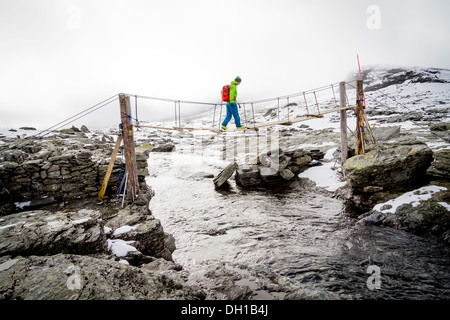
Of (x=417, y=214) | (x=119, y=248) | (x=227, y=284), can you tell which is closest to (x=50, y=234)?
(x=119, y=248)

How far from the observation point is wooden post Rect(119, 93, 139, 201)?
921 cm

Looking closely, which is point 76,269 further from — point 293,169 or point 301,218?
point 293,169

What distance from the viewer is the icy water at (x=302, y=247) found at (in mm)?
→ 5074

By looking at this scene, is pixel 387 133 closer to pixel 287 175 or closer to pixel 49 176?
pixel 287 175

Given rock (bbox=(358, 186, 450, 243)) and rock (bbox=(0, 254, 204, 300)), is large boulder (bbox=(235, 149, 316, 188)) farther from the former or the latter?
rock (bbox=(0, 254, 204, 300))

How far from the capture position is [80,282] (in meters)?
3.15

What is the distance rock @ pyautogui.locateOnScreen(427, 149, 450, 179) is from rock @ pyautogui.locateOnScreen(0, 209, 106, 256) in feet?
43.2

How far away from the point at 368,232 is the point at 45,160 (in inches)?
556

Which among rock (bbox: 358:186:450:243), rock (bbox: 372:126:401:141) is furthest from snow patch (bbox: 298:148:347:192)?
rock (bbox: 372:126:401:141)

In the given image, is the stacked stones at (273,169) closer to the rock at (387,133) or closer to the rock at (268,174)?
the rock at (268,174)

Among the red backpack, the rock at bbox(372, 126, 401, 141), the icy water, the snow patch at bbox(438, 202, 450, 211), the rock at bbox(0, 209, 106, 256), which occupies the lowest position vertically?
the icy water

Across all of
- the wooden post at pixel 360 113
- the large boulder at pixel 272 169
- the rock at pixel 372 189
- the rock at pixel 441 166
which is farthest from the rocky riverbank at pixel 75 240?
the wooden post at pixel 360 113

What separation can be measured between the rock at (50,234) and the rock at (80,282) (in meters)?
0.55

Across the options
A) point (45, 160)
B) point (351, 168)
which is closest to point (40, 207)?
point (45, 160)
